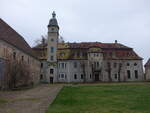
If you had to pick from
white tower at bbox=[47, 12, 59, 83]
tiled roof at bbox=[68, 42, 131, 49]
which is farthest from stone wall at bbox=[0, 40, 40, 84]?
tiled roof at bbox=[68, 42, 131, 49]

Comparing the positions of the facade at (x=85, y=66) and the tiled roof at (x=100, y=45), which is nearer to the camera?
the facade at (x=85, y=66)

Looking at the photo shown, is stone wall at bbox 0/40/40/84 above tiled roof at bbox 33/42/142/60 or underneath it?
underneath

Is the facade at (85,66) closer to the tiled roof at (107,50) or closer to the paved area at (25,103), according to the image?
the tiled roof at (107,50)

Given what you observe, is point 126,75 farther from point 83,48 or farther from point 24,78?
point 24,78

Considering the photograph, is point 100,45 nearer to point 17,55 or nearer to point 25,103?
point 17,55

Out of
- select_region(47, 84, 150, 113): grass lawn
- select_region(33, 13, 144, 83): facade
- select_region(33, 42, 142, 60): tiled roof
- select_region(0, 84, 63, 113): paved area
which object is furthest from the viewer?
select_region(33, 42, 142, 60): tiled roof

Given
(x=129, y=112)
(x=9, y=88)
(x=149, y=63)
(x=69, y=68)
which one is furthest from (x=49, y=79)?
(x=129, y=112)

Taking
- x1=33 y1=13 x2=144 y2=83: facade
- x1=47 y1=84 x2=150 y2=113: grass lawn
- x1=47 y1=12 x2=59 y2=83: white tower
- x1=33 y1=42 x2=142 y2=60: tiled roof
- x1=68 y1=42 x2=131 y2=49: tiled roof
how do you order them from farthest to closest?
x1=68 y1=42 x2=131 y2=49: tiled roof, x1=33 y1=42 x2=142 y2=60: tiled roof, x1=47 y1=12 x2=59 y2=83: white tower, x1=33 y1=13 x2=144 y2=83: facade, x1=47 y1=84 x2=150 y2=113: grass lawn

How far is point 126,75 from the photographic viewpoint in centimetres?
4691

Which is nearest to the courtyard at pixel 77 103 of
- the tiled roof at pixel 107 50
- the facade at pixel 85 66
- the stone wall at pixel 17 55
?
the stone wall at pixel 17 55

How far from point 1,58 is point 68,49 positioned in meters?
25.5

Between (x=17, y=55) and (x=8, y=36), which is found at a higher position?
(x=8, y=36)

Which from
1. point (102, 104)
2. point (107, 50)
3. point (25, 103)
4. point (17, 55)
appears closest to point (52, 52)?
point (107, 50)

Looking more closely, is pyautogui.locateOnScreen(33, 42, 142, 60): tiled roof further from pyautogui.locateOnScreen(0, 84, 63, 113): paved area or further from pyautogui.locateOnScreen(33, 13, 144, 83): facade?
pyautogui.locateOnScreen(0, 84, 63, 113): paved area
